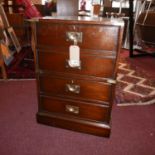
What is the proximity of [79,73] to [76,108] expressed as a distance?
29 cm

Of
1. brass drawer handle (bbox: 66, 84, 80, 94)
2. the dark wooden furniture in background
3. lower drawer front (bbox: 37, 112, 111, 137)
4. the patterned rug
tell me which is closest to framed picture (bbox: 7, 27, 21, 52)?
the dark wooden furniture in background

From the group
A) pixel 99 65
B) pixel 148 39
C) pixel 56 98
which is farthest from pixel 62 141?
pixel 148 39

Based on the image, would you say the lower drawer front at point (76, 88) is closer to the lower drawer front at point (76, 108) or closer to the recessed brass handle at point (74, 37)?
the lower drawer front at point (76, 108)

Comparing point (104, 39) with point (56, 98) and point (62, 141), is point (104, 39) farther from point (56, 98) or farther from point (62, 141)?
point (62, 141)

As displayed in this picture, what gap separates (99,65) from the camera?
3.65 ft

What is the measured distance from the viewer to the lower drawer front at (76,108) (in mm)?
1251

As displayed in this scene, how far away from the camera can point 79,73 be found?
1176 mm

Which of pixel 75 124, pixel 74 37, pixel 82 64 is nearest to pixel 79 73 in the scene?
pixel 82 64

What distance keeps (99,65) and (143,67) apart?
1.93 meters

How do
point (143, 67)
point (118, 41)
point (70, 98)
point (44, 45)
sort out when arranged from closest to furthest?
1. point (118, 41)
2. point (44, 45)
3. point (70, 98)
4. point (143, 67)

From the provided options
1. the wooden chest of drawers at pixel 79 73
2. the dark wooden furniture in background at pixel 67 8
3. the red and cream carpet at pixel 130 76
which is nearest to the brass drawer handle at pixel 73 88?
the wooden chest of drawers at pixel 79 73

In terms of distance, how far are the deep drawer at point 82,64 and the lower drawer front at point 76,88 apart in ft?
0.22

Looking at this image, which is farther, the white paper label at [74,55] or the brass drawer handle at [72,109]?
the brass drawer handle at [72,109]

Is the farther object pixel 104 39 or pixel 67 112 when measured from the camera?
pixel 67 112
